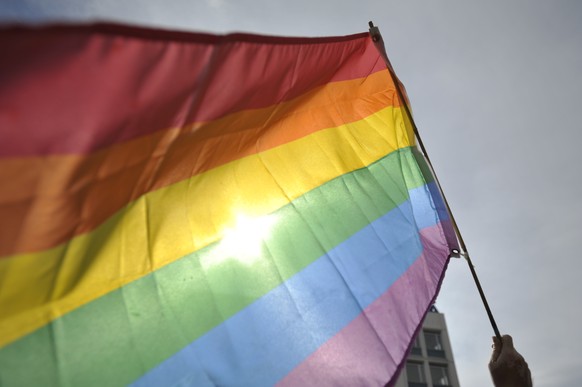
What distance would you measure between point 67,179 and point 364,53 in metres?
2.13

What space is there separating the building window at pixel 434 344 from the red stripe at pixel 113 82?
30613 millimetres

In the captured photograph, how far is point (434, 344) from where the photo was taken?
2939 centimetres

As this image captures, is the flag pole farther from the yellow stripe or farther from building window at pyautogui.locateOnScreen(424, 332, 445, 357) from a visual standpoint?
building window at pyautogui.locateOnScreen(424, 332, 445, 357)

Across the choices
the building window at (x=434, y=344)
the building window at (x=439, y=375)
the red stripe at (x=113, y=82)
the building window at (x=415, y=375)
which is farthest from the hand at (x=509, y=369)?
the building window at (x=434, y=344)

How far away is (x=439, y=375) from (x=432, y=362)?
926 millimetres

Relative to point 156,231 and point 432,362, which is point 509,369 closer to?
point 156,231

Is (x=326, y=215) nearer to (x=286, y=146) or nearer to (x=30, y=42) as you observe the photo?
(x=286, y=146)

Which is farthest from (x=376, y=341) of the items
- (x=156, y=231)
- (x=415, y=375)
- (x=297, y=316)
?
(x=415, y=375)

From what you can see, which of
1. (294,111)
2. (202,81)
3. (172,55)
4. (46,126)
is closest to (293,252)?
(294,111)

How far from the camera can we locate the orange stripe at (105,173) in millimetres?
1227

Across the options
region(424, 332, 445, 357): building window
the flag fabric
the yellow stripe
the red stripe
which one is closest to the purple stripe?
the flag fabric

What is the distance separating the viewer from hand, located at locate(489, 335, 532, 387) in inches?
84.4

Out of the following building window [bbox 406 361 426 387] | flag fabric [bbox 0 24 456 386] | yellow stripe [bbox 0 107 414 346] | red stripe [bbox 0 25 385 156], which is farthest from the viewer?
building window [bbox 406 361 426 387]

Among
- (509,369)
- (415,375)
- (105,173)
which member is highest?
(105,173)
